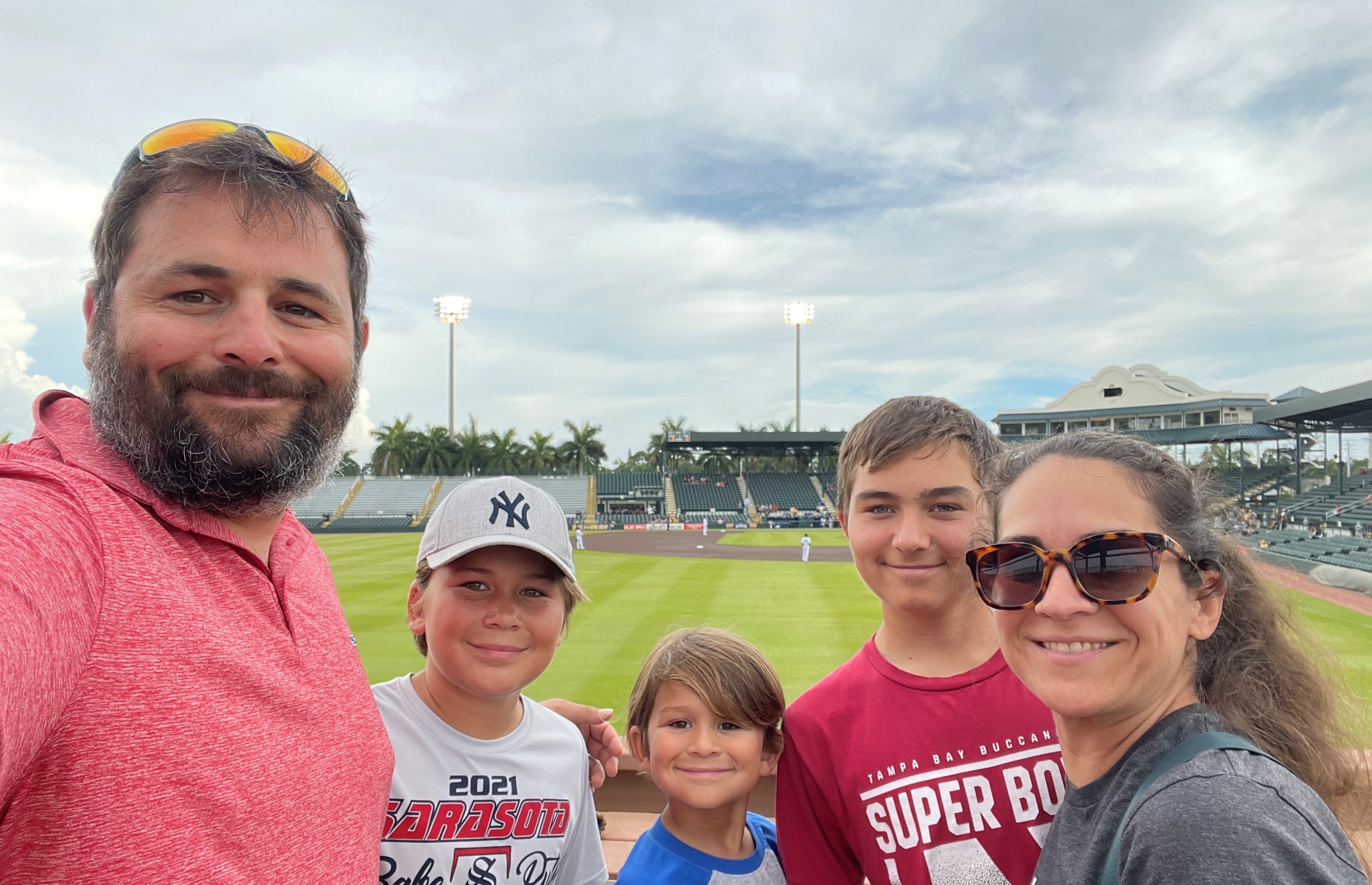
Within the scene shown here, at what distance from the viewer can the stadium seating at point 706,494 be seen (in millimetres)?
65188

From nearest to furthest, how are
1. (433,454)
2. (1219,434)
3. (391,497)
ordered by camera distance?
(1219,434)
(391,497)
(433,454)

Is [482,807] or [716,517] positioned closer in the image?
[482,807]

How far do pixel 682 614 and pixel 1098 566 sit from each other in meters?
13.3

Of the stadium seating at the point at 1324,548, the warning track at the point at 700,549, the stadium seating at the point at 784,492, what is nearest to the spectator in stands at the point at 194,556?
the warning track at the point at 700,549

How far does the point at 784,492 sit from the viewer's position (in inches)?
2660

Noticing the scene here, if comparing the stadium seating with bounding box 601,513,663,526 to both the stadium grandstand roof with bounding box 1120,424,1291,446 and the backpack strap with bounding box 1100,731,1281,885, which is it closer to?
the stadium grandstand roof with bounding box 1120,424,1291,446

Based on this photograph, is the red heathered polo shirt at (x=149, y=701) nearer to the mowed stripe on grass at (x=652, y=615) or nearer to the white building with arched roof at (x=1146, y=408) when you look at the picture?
the mowed stripe on grass at (x=652, y=615)

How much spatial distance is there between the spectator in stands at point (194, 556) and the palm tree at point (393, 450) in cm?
8212

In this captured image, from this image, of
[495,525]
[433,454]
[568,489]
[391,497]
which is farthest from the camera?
[433,454]

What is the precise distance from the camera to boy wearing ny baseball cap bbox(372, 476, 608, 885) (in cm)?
227

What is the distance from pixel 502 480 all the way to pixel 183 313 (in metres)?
1.18

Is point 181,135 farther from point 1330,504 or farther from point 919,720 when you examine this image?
point 1330,504

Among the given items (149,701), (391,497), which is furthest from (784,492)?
(149,701)

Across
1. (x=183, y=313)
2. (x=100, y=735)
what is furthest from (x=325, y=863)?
(x=183, y=313)
